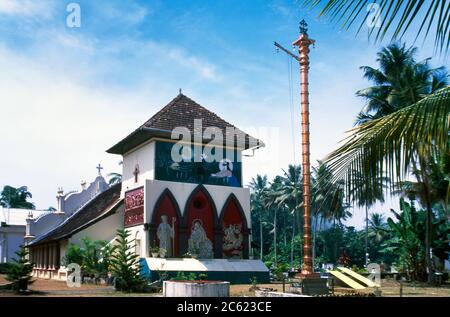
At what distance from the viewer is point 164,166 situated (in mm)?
24969

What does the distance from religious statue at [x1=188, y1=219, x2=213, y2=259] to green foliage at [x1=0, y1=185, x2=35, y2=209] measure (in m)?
54.2

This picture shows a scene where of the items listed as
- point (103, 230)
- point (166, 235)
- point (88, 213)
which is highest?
point (88, 213)

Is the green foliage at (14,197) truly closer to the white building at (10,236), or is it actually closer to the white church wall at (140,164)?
the white building at (10,236)

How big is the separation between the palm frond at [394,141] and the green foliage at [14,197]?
241 feet

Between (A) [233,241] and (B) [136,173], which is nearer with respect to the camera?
(A) [233,241]

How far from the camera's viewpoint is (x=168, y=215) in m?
24.5

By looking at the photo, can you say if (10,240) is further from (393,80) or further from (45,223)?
(393,80)

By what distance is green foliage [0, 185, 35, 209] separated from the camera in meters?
73.2

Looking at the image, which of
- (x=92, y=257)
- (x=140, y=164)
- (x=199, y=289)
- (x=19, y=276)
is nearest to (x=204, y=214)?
(x=140, y=164)

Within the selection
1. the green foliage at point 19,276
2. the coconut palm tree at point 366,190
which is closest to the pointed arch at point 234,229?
the green foliage at point 19,276

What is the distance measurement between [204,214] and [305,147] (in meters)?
8.60

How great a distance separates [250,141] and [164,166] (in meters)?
4.86
